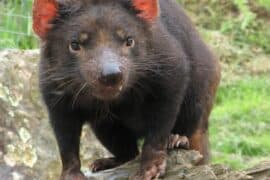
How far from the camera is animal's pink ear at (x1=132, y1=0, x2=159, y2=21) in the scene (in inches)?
209

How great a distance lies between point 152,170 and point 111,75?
914 mm

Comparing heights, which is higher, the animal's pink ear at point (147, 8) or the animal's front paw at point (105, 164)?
the animal's pink ear at point (147, 8)

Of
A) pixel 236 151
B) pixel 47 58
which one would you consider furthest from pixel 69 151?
pixel 236 151

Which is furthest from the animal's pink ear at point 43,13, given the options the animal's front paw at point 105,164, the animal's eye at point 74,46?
the animal's front paw at point 105,164

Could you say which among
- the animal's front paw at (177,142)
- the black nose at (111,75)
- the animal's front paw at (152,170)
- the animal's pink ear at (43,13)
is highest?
the animal's pink ear at (43,13)

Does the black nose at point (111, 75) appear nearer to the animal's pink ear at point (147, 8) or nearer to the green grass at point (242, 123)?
the animal's pink ear at point (147, 8)

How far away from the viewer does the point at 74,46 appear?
5.14m

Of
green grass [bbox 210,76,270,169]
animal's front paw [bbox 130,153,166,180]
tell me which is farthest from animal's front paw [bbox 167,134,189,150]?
green grass [bbox 210,76,270,169]

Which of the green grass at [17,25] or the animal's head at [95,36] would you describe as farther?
the green grass at [17,25]

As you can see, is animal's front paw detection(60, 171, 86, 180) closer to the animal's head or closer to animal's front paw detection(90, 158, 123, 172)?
animal's front paw detection(90, 158, 123, 172)

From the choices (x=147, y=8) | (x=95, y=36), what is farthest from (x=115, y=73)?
(x=147, y=8)

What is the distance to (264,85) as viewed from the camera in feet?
33.3

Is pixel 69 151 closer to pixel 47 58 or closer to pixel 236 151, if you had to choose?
pixel 47 58

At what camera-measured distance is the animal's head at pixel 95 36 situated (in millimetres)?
4992
